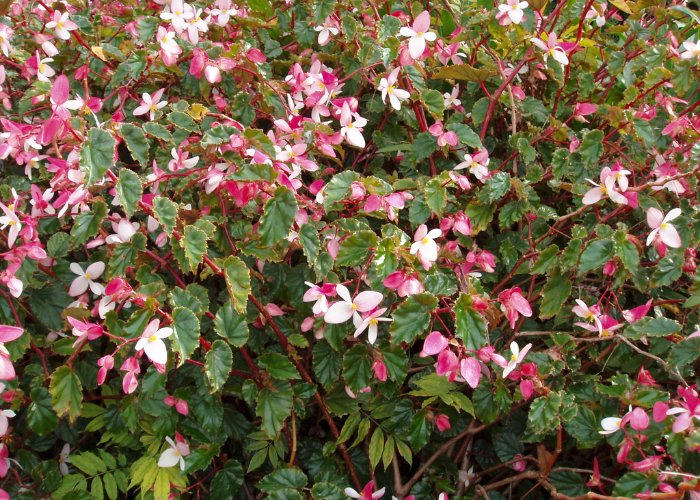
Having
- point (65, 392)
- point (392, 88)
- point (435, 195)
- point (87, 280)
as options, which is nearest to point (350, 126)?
point (392, 88)

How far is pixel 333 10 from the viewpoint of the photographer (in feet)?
4.42

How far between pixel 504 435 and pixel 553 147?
0.80 m

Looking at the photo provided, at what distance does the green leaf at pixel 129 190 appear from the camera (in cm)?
87

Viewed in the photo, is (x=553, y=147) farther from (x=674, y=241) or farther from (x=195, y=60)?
(x=195, y=60)

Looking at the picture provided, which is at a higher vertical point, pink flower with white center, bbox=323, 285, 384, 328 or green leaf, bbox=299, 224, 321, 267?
green leaf, bbox=299, 224, 321, 267

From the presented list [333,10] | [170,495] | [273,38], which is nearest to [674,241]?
[333,10]

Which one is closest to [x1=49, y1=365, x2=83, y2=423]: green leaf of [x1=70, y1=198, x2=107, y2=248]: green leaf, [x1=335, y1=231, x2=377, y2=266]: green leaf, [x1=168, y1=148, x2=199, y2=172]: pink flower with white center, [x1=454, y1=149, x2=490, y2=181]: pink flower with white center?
[x1=70, y1=198, x2=107, y2=248]: green leaf

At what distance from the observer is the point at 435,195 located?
3.54ft

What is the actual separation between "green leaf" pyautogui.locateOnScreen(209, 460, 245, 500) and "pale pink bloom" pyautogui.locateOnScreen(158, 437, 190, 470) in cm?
11

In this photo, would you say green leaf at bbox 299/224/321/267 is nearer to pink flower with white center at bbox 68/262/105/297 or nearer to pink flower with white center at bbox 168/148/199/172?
pink flower with white center at bbox 168/148/199/172

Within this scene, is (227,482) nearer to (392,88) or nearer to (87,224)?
(87,224)

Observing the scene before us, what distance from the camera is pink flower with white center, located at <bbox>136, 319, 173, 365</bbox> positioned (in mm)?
781

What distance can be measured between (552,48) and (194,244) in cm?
99

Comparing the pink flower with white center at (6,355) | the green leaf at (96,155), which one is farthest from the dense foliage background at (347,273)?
the pink flower with white center at (6,355)
